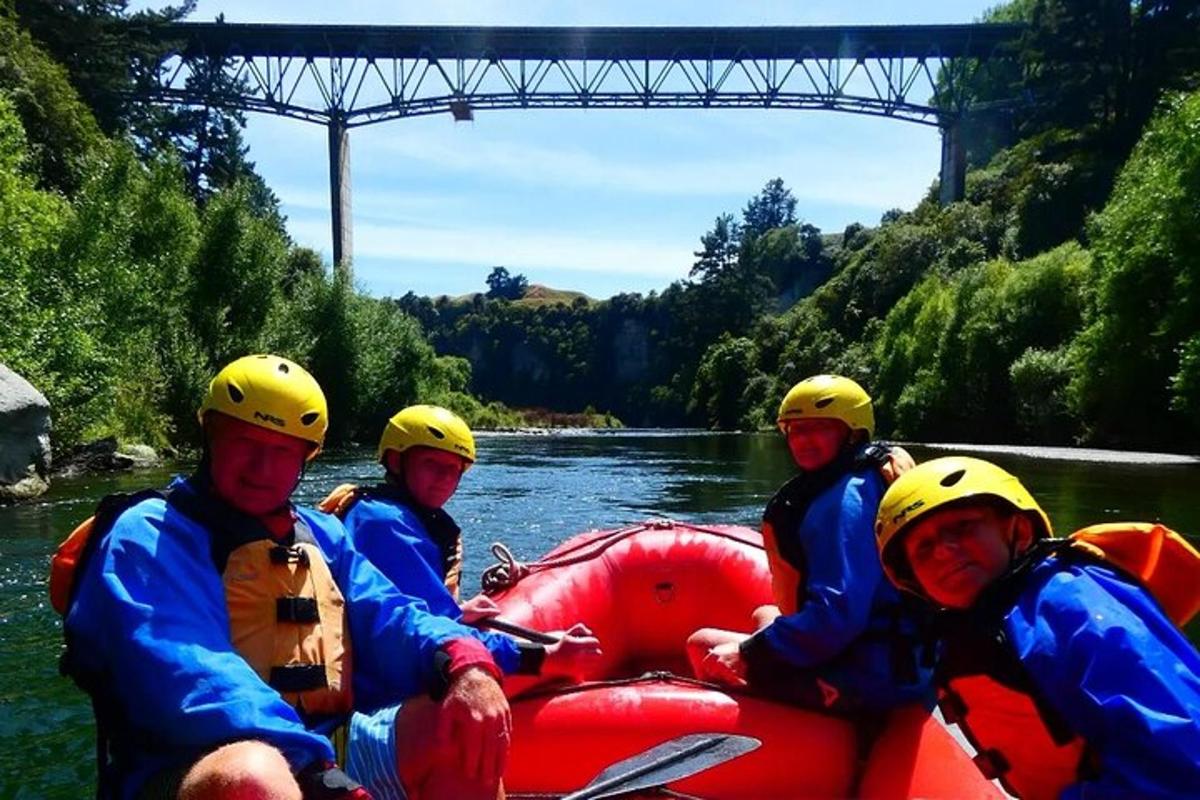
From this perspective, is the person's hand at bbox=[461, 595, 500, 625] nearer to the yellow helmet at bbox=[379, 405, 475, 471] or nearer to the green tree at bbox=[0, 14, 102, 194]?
the yellow helmet at bbox=[379, 405, 475, 471]

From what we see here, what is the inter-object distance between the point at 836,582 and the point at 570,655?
3.09 ft

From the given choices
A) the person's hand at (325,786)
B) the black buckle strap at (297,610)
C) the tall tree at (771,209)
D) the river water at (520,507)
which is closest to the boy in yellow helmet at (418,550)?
the black buckle strap at (297,610)

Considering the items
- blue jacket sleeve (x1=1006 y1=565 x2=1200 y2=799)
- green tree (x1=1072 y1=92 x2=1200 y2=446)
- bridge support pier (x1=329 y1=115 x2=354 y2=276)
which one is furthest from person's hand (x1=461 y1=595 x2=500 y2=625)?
bridge support pier (x1=329 y1=115 x2=354 y2=276)

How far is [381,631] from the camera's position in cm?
233

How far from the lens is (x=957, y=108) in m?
45.5

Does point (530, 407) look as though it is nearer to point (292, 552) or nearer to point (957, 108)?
point (957, 108)

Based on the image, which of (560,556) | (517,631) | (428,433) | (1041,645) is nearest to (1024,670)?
(1041,645)

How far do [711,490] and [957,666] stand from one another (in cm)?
1399

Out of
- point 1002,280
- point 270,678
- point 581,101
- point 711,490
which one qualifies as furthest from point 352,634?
point 581,101

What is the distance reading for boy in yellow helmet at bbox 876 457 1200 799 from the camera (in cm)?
149

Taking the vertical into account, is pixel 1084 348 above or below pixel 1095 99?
below

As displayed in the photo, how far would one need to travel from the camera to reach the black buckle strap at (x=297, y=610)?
216cm

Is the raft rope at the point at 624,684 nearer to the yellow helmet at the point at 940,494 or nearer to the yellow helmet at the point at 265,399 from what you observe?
the yellow helmet at the point at 940,494

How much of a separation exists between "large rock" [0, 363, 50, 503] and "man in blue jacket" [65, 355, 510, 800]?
11.9 meters
